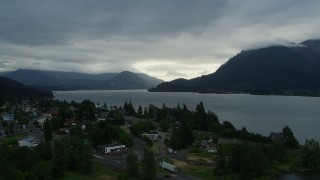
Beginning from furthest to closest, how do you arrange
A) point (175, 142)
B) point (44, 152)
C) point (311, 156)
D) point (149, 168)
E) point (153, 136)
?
point (153, 136)
point (175, 142)
point (311, 156)
point (44, 152)
point (149, 168)

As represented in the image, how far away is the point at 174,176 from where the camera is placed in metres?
34.3

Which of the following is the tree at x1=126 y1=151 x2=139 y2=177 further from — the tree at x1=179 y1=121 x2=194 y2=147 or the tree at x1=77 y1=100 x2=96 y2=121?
the tree at x1=77 y1=100 x2=96 y2=121

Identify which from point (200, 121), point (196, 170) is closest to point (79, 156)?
point (196, 170)

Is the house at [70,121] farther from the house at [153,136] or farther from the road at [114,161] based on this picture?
the road at [114,161]

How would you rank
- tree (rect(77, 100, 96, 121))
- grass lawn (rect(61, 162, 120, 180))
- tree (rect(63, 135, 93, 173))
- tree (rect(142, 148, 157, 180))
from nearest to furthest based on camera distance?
1. tree (rect(142, 148, 157, 180))
2. grass lawn (rect(61, 162, 120, 180))
3. tree (rect(63, 135, 93, 173))
4. tree (rect(77, 100, 96, 121))

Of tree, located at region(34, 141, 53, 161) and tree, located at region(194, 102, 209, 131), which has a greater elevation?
tree, located at region(194, 102, 209, 131)

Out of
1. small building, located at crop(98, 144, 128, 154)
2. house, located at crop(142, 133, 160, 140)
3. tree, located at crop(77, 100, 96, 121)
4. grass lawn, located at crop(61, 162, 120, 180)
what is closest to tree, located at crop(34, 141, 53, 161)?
grass lawn, located at crop(61, 162, 120, 180)

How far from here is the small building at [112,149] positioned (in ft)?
144

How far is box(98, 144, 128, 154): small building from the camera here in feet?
144

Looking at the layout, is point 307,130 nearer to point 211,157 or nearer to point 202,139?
point 202,139

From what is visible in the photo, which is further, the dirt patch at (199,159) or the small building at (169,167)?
the dirt patch at (199,159)

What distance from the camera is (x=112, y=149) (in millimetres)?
43938

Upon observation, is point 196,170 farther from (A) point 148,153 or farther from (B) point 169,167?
(A) point 148,153

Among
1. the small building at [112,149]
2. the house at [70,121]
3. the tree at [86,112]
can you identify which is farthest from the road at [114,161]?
the tree at [86,112]
